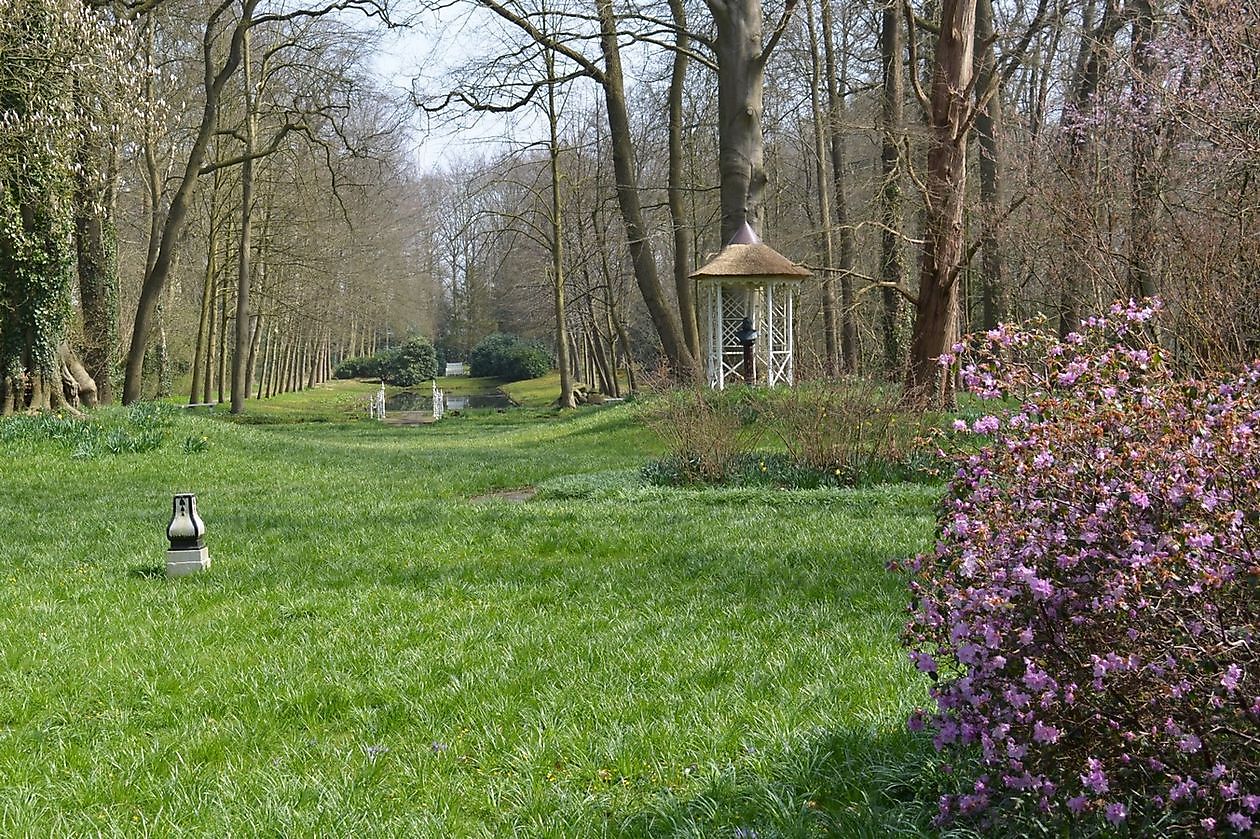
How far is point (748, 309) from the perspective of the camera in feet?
54.5

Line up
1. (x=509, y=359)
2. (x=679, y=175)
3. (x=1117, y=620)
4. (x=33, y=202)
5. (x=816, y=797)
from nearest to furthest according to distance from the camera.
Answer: (x=1117, y=620), (x=816, y=797), (x=33, y=202), (x=679, y=175), (x=509, y=359)

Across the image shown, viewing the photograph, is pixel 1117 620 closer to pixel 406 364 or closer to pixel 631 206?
pixel 631 206

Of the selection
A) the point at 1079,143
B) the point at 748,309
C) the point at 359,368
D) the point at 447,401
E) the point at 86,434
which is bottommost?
the point at 86,434

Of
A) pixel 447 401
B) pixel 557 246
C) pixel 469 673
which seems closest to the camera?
pixel 469 673

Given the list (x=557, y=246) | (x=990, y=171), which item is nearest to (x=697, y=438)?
(x=990, y=171)

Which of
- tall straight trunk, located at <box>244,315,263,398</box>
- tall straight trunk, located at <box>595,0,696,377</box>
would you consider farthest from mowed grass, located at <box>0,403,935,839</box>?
tall straight trunk, located at <box>244,315,263,398</box>

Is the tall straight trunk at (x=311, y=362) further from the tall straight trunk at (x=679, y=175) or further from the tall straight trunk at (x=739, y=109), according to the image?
the tall straight trunk at (x=739, y=109)

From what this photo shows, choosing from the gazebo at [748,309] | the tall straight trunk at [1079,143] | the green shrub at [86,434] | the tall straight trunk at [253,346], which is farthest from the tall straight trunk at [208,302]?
the tall straight trunk at [1079,143]

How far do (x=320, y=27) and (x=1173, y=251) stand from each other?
20434 millimetres

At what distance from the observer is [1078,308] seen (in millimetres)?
12898

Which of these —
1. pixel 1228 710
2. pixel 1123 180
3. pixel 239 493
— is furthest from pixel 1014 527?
pixel 1123 180

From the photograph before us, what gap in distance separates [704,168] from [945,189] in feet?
61.3

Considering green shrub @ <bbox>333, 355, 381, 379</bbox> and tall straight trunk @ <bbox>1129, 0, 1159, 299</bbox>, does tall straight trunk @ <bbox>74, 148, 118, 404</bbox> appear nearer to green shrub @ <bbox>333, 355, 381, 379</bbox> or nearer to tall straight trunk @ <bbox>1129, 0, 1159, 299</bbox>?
tall straight trunk @ <bbox>1129, 0, 1159, 299</bbox>

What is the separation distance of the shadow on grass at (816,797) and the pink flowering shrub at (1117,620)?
0.29 meters
